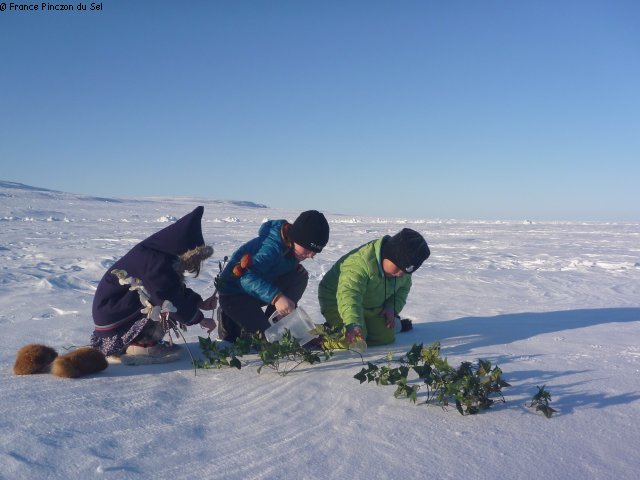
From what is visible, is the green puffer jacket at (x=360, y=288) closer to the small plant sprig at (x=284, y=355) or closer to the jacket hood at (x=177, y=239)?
the small plant sprig at (x=284, y=355)

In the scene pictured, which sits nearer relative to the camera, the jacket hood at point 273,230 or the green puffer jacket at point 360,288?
the green puffer jacket at point 360,288

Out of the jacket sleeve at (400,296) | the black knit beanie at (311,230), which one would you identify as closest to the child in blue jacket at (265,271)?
the black knit beanie at (311,230)

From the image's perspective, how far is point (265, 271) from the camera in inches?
147

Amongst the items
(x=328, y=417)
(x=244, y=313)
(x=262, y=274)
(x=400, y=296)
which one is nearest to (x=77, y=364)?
(x=244, y=313)

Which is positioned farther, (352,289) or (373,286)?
(373,286)

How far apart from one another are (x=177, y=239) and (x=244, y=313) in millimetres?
756

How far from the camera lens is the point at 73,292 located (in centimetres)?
590

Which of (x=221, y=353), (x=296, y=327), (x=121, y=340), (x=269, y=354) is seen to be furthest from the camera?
(x=296, y=327)

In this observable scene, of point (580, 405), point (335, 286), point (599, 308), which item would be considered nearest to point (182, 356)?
point (335, 286)

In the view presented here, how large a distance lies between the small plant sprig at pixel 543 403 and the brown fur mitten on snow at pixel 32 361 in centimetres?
256

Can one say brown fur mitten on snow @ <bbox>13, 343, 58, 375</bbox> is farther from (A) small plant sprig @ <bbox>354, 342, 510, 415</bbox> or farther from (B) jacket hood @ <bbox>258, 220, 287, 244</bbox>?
(A) small plant sprig @ <bbox>354, 342, 510, 415</bbox>

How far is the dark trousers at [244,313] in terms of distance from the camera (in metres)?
3.71

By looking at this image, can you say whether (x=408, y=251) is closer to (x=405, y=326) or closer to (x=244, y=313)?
(x=405, y=326)

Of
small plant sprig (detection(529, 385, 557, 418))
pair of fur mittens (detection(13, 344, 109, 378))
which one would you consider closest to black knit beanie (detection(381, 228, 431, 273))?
small plant sprig (detection(529, 385, 557, 418))
